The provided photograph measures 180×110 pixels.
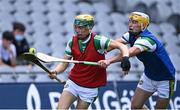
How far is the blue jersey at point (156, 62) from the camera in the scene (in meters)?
10.5

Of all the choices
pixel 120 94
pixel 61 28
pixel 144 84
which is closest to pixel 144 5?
pixel 61 28

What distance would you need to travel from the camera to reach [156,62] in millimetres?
10602

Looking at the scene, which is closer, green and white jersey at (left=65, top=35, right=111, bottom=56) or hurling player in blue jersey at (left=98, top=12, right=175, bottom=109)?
green and white jersey at (left=65, top=35, right=111, bottom=56)

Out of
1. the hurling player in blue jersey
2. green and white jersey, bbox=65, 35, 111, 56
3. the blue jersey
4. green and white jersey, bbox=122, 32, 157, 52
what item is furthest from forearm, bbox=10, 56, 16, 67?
green and white jersey, bbox=122, 32, 157, 52

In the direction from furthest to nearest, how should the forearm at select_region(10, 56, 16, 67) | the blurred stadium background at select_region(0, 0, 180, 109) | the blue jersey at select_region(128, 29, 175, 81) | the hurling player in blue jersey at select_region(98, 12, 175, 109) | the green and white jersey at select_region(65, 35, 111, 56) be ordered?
the blurred stadium background at select_region(0, 0, 180, 109) → the forearm at select_region(10, 56, 16, 67) → the blue jersey at select_region(128, 29, 175, 81) → the hurling player in blue jersey at select_region(98, 12, 175, 109) → the green and white jersey at select_region(65, 35, 111, 56)

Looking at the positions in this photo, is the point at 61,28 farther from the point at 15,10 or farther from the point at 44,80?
the point at 44,80

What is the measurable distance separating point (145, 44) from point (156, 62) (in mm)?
465

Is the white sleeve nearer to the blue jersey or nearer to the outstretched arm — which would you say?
the blue jersey

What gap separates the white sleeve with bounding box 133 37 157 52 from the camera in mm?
10203

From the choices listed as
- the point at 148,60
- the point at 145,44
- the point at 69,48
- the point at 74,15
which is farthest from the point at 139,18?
the point at 74,15

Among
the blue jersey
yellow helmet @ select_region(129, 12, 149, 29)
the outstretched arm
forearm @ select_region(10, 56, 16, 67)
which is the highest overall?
yellow helmet @ select_region(129, 12, 149, 29)

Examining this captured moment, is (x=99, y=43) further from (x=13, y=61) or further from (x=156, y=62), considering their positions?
(x=13, y=61)

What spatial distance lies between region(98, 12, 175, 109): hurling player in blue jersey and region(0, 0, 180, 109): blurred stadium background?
339 centimetres

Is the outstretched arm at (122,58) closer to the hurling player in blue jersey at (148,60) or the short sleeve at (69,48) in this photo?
the hurling player in blue jersey at (148,60)
